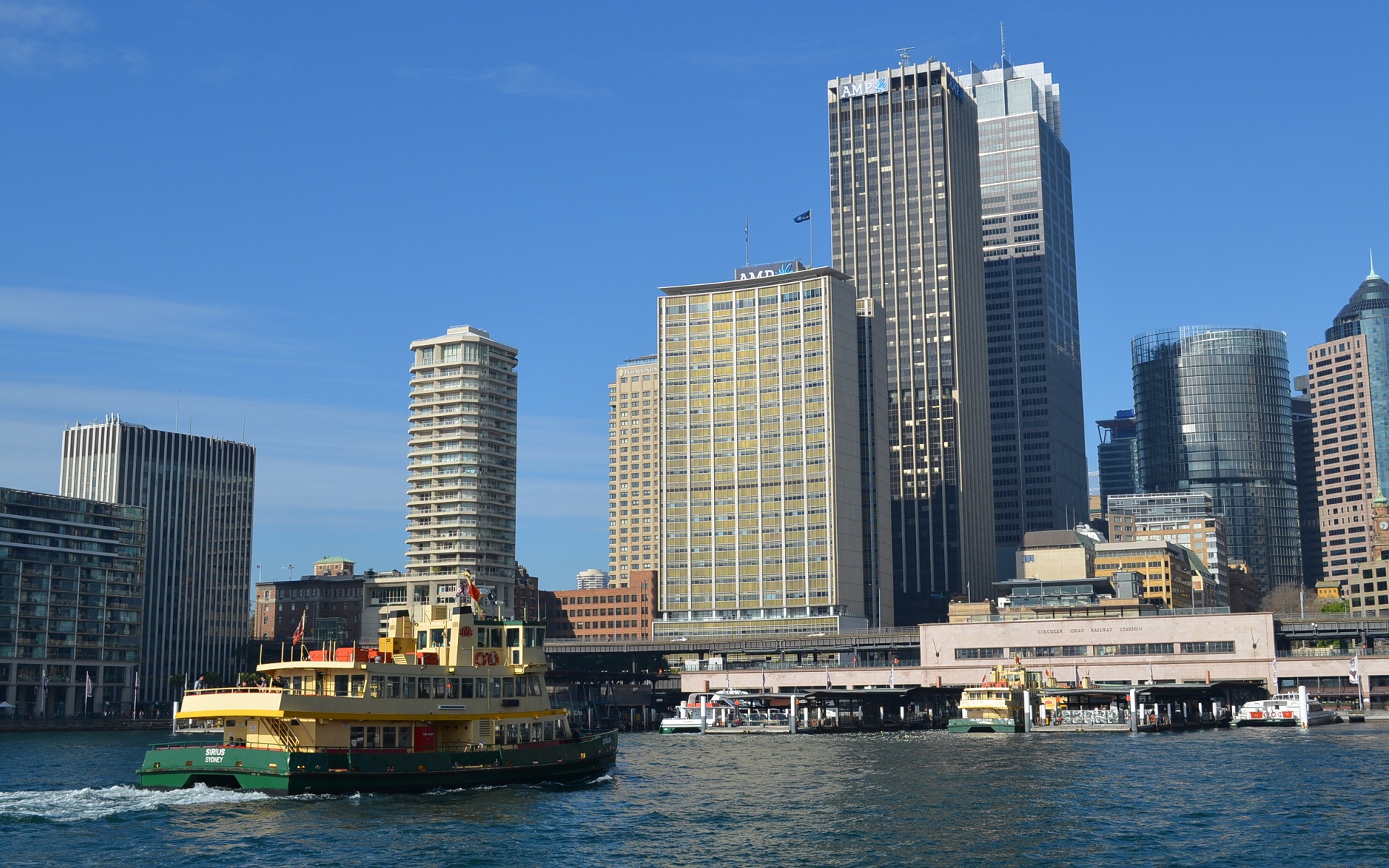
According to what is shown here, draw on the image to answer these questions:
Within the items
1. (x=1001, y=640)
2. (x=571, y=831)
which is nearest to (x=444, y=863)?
(x=571, y=831)

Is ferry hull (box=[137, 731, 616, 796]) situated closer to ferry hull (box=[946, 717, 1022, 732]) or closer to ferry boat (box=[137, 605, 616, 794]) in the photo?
ferry boat (box=[137, 605, 616, 794])

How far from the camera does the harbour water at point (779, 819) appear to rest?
62.2 meters

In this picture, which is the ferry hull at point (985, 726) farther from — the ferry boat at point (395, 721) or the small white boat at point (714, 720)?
the ferry boat at point (395, 721)

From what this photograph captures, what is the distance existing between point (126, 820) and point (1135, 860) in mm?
48897

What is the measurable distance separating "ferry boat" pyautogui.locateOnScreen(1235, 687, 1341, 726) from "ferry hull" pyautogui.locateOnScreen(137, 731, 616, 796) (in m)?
110

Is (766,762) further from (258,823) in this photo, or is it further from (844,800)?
(258,823)

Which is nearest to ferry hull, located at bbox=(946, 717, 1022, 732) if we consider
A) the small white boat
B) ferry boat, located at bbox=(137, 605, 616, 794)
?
the small white boat

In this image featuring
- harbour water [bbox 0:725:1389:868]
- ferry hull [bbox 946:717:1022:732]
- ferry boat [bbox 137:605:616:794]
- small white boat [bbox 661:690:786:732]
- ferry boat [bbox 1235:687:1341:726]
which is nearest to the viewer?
harbour water [bbox 0:725:1389:868]

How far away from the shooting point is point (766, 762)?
373ft

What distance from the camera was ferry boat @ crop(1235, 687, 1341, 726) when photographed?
16062cm

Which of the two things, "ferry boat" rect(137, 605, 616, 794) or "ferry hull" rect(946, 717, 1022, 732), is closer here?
"ferry boat" rect(137, 605, 616, 794)

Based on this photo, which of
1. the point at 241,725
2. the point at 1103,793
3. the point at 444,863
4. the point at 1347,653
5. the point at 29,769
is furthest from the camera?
the point at 1347,653

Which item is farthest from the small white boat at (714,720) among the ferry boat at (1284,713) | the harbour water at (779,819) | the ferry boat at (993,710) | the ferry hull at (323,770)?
the ferry hull at (323,770)

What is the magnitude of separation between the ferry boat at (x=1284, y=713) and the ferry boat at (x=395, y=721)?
103948 millimetres
